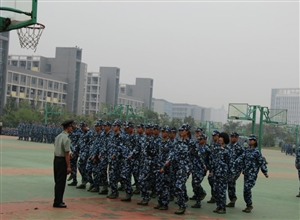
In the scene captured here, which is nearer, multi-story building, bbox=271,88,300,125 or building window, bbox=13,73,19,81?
building window, bbox=13,73,19,81

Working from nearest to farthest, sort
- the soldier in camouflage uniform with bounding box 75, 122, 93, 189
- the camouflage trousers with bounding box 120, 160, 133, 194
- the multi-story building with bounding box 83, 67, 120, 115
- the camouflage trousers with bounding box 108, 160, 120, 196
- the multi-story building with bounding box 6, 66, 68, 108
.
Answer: the camouflage trousers with bounding box 120, 160, 133, 194 → the camouflage trousers with bounding box 108, 160, 120, 196 → the soldier in camouflage uniform with bounding box 75, 122, 93, 189 → the multi-story building with bounding box 6, 66, 68, 108 → the multi-story building with bounding box 83, 67, 120, 115

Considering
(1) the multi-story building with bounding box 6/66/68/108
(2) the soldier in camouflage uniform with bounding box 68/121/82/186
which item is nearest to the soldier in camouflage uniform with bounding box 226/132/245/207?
(2) the soldier in camouflage uniform with bounding box 68/121/82/186

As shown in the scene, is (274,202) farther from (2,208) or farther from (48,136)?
(48,136)

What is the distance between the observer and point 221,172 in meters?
9.19

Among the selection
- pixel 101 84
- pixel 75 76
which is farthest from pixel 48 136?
pixel 101 84

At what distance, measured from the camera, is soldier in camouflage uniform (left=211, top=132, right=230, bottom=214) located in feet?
29.9

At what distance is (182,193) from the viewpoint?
8.47 metres

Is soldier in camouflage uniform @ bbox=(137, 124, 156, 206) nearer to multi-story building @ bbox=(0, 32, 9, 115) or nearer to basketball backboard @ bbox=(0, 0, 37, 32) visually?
basketball backboard @ bbox=(0, 0, 37, 32)

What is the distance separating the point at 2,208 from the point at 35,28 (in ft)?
11.1

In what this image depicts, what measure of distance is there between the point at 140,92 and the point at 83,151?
109274 mm

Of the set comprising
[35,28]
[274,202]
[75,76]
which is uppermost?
[75,76]

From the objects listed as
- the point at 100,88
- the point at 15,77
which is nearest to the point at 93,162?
the point at 15,77

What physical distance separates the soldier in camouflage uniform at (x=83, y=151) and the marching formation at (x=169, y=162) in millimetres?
415

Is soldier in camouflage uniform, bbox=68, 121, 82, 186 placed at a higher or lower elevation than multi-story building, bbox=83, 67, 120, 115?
lower
